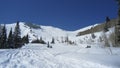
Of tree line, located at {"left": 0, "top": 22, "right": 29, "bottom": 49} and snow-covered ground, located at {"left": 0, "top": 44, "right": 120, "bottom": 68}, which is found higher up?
tree line, located at {"left": 0, "top": 22, "right": 29, "bottom": 49}

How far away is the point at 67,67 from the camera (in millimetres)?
9844

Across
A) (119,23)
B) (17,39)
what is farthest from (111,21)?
(119,23)

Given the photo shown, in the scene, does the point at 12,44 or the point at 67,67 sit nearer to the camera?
the point at 67,67

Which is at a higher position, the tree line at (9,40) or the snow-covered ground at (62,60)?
the tree line at (9,40)

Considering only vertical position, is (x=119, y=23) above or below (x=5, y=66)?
above

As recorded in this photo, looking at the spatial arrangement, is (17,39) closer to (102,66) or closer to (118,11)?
(118,11)

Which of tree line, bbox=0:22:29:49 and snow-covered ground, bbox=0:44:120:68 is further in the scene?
tree line, bbox=0:22:29:49

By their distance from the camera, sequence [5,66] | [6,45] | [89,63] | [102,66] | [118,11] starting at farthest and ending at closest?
[6,45], [118,11], [89,63], [102,66], [5,66]

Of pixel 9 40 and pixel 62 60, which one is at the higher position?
pixel 9 40

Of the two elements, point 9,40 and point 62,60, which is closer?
point 62,60

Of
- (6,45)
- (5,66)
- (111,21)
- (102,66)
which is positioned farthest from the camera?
(111,21)

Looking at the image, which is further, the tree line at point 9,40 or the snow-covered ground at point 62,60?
the tree line at point 9,40

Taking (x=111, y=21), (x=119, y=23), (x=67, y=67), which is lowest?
(x=67, y=67)

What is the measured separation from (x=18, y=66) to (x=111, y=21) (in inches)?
5669
